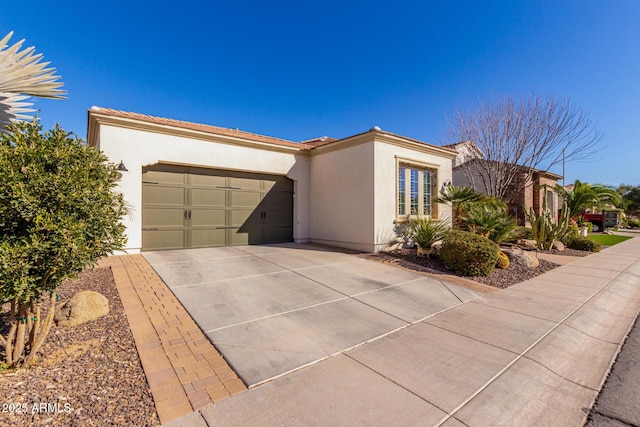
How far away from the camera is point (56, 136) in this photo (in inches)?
101

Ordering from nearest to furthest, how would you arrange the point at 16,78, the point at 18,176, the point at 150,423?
the point at 150,423, the point at 18,176, the point at 16,78

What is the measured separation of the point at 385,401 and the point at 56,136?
377 centimetres

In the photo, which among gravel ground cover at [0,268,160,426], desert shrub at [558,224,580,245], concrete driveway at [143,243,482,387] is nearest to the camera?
gravel ground cover at [0,268,160,426]

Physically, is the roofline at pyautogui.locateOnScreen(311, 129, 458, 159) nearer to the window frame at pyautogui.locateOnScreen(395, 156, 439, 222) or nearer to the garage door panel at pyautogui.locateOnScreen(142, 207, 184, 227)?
the window frame at pyautogui.locateOnScreen(395, 156, 439, 222)

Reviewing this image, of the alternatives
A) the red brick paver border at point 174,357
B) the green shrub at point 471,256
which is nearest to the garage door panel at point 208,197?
the red brick paver border at point 174,357

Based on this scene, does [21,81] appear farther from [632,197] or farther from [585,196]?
[632,197]

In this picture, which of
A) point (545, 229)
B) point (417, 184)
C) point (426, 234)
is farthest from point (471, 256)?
point (545, 229)

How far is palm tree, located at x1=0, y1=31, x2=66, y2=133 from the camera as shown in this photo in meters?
2.94

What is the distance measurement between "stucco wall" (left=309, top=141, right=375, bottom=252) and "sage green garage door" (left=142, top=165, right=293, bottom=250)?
1.14m

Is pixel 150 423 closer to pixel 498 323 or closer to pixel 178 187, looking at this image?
pixel 498 323

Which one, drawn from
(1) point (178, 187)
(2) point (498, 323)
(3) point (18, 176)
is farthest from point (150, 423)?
(1) point (178, 187)

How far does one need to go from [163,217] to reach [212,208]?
147cm

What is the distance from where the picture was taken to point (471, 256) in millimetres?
6508

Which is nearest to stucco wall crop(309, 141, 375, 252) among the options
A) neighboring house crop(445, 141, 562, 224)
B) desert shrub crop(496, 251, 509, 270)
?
desert shrub crop(496, 251, 509, 270)
